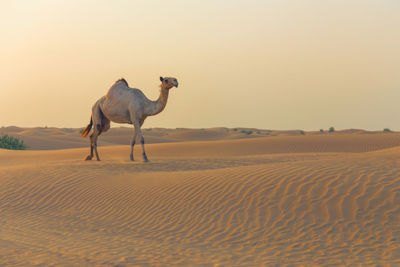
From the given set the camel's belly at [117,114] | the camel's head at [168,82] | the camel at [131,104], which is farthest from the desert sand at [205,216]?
Answer: the camel's head at [168,82]

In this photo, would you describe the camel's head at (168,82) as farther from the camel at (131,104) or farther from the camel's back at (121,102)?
the camel's back at (121,102)

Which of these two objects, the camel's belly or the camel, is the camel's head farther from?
the camel's belly

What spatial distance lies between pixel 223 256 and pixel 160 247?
117cm

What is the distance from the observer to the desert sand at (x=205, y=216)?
6.58 m

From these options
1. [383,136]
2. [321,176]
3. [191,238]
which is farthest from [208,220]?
[383,136]

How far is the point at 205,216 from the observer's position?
8.88 metres

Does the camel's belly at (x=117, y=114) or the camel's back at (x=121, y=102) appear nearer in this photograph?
the camel's back at (x=121, y=102)

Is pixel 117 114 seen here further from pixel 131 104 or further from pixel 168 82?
pixel 168 82

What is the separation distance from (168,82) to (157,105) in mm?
945

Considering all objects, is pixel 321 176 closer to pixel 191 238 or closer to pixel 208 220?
pixel 208 220

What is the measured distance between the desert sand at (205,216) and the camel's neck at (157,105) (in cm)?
204

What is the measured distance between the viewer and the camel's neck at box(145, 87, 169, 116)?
1495cm

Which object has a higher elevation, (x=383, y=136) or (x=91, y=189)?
(x=383, y=136)

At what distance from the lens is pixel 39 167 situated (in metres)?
14.8
